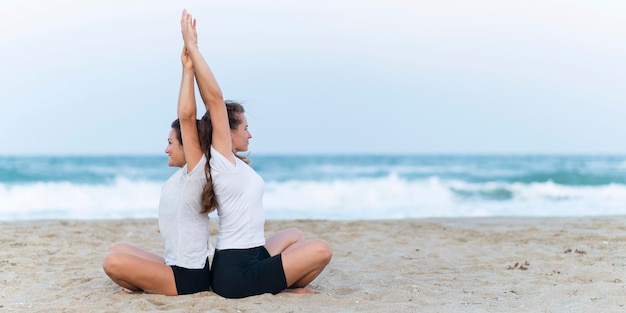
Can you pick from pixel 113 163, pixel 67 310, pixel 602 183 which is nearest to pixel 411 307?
pixel 67 310

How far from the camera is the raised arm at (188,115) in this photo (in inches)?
145

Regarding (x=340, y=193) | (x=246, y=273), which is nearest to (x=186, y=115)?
(x=246, y=273)

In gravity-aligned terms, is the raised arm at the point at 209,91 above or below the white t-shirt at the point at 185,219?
above

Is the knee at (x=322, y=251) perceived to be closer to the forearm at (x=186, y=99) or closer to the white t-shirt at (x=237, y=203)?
the white t-shirt at (x=237, y=203)

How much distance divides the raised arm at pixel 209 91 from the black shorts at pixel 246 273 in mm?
642

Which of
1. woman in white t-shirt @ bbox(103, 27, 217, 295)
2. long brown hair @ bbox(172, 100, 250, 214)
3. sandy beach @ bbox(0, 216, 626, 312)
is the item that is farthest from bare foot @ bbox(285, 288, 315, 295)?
A: long brown hair @ bbox(172, 100, 250, 214)

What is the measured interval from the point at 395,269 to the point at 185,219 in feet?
7.49

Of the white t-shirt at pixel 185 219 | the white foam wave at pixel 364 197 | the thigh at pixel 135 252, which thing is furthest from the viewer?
the white foam wave at pixel 364 197

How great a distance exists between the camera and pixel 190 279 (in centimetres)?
411

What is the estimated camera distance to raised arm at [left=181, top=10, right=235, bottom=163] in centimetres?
366

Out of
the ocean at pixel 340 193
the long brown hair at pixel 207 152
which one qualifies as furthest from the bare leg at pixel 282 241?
the ocean at pixel 340 193

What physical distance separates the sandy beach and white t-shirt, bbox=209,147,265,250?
409 mm

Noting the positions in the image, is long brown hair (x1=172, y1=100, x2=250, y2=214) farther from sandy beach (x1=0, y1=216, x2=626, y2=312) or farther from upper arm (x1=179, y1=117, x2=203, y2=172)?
sandy beach (x1=0, y1=216, x2=626, y2=312)

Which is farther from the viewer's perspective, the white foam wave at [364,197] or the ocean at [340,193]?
the white foam wave at [364,197]
